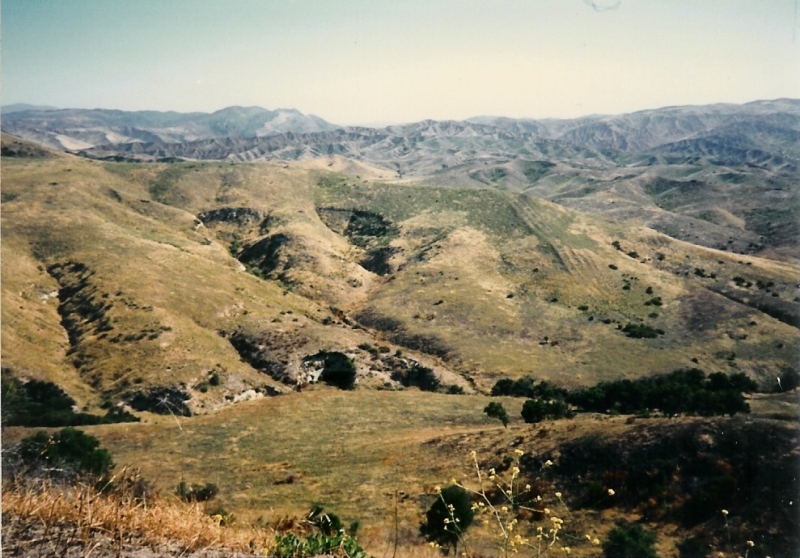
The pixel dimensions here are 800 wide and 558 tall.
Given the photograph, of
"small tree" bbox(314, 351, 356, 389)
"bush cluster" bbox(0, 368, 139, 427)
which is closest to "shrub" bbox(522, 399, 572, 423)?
"small tree" bbox(314, 351, 356, 389)

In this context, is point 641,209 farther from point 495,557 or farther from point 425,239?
point 495,557

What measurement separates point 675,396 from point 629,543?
3116 centimetres

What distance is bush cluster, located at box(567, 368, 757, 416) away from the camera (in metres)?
39.7

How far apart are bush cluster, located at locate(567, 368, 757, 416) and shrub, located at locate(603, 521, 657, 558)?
25210 millimetres

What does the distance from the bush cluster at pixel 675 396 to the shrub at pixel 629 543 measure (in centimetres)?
2521

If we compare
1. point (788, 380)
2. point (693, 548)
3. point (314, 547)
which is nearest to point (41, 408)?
point (314, 547)

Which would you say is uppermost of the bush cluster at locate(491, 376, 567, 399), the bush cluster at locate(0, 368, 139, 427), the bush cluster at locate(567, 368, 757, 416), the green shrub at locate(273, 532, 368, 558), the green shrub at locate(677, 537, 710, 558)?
the green shrub at locate(273, 532, 368, 558)

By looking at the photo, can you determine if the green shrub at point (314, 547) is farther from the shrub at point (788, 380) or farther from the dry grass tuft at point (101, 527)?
the shrub at point (788, 380)


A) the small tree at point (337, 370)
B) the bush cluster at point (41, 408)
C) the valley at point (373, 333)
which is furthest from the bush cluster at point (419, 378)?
the bush cluster at point (41, 408)

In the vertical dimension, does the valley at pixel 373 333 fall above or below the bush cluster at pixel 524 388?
above

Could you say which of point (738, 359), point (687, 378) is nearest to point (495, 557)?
point (687, 378)

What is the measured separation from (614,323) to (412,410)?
48.6m

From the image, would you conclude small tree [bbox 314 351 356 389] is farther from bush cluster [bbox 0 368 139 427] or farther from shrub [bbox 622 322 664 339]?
shrub [bbox 622 322 664 339]

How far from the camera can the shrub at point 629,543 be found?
1827cm
